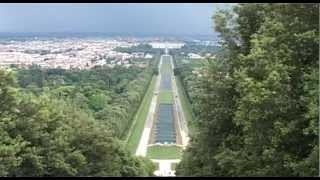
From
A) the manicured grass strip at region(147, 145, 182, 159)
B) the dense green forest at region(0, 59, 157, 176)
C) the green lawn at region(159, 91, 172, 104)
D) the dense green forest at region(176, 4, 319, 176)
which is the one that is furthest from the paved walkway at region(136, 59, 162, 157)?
the dense green forest at region(176, 4, 319, 176)

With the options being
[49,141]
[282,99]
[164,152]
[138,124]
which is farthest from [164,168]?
[282,99]

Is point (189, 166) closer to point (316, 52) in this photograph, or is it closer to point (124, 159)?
point (124, 159)

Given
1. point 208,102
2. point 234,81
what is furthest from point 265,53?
point 208,102

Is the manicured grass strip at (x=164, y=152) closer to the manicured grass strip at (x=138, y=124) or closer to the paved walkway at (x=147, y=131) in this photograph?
the paved walkway at (x=147, y=131)

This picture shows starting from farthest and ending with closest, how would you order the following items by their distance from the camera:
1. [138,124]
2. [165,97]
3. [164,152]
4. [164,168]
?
[165,97] → [138,124] → [164,152] → [164,168]

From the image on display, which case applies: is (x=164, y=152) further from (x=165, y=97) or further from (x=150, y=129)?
(x=165, y=97)
